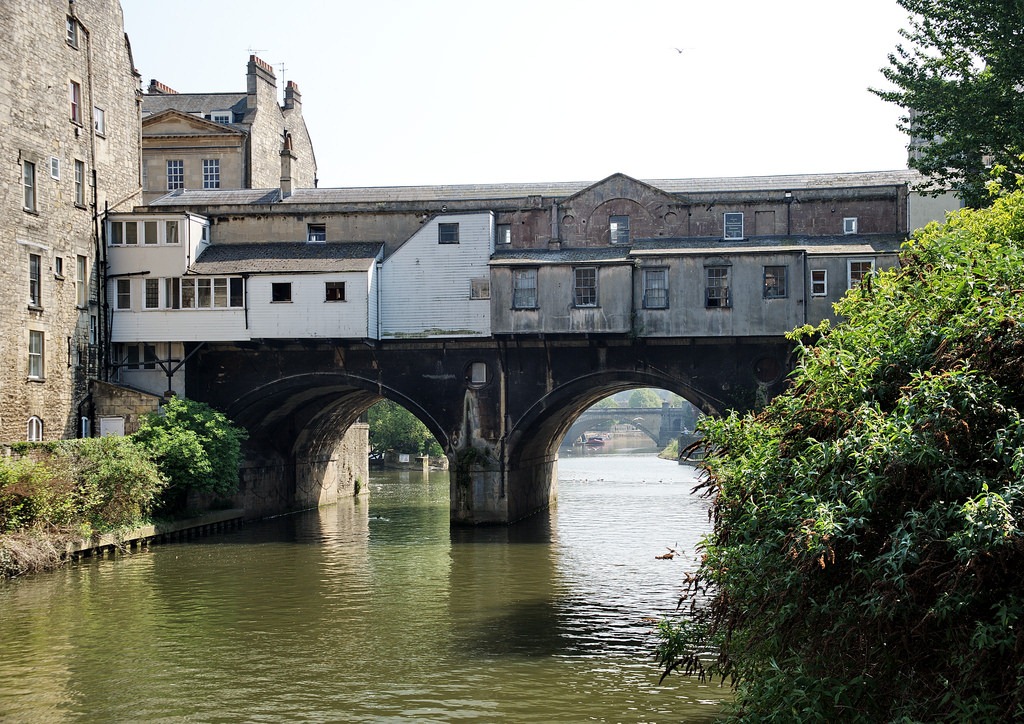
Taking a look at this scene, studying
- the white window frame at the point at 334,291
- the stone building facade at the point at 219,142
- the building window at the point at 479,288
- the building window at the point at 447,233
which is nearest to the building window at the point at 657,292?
the building window at the point at 479,288

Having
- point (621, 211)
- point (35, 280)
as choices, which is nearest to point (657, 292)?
point (621, 211)

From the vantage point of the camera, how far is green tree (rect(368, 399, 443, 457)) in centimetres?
7819

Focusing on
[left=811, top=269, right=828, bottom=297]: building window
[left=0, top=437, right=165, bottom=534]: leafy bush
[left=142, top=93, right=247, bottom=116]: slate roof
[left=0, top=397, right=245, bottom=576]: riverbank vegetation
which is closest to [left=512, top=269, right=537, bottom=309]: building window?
[left=811, top=269, right=828, bottom=297]: building window

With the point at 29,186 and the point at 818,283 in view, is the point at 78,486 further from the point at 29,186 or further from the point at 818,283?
the point at 818,283

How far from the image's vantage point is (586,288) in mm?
39969

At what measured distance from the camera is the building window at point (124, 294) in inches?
1665

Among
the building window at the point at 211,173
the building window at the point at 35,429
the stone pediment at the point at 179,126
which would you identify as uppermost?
the stone pediment at the point at 179,126

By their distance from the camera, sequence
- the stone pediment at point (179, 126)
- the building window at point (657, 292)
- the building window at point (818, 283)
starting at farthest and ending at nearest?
the stone pediment at point (179, 126), the building window at point (657, 292), the building window at point (818, 283)

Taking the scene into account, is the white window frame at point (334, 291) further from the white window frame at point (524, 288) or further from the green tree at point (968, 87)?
the green tree at point (968, 87)

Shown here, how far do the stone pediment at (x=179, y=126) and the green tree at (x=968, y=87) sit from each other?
1513 inches

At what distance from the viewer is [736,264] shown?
3938 cm

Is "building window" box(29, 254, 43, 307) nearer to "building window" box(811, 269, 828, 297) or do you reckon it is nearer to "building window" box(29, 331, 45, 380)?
"building window" box(29, 331, 45, 380)

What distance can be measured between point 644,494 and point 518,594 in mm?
31717

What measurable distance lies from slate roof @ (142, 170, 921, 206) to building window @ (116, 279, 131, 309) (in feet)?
12.6
